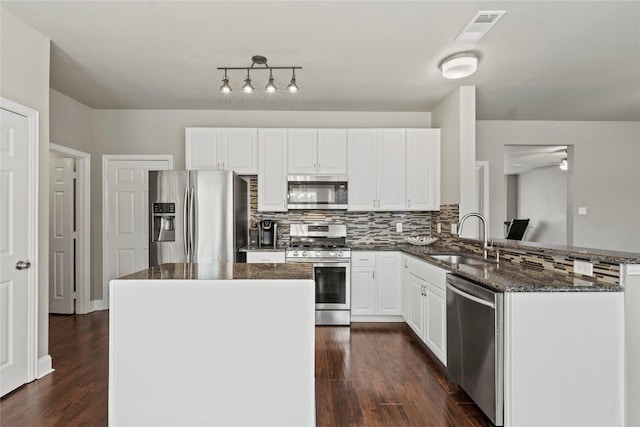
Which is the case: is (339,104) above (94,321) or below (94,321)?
above

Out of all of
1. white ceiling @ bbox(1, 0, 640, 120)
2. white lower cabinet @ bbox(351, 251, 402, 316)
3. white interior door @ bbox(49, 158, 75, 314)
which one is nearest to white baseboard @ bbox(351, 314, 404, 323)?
white lower cabinet @ bbox(351, 251, 402, 316)

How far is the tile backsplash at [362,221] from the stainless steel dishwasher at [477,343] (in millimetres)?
2075

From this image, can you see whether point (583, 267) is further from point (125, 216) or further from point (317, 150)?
point (125, 216)

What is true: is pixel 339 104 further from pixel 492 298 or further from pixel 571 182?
pixel 571 182

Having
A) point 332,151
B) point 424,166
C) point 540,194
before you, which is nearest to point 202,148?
point 332,151

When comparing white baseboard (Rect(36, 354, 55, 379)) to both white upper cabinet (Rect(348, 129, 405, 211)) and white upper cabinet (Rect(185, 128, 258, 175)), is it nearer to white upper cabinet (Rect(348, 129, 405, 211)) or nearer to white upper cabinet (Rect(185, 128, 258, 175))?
white upper cabinet (Rect(185, 128, 258, 175))

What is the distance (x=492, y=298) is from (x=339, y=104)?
3.11 metres

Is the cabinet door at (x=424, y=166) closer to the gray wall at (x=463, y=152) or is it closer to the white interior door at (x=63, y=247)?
the gray wall at (x=463, y=152)

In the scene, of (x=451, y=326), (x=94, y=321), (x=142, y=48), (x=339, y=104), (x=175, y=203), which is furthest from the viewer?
(x=339, y=104)

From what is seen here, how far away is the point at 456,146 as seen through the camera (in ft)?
12.6

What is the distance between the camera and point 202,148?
166 inches

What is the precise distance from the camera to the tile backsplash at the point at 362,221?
4574 millimetres

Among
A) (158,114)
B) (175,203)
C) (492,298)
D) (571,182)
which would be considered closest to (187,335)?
(492,298)

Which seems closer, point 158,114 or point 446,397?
point 446,397
